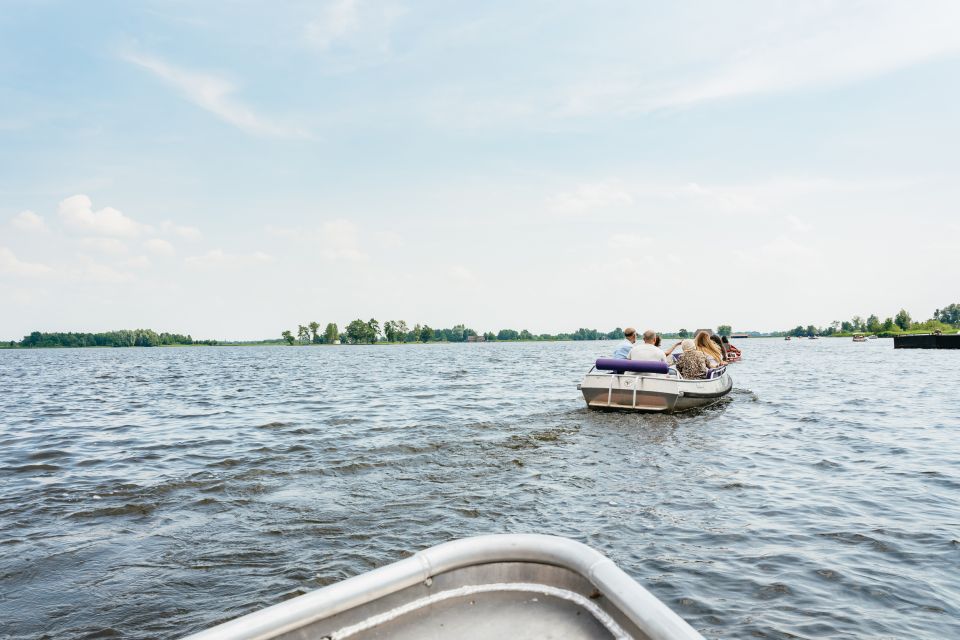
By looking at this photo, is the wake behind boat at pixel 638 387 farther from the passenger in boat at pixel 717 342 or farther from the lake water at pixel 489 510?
the passenger in boat at pixel 717 342

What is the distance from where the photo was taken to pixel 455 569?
2.84 metres

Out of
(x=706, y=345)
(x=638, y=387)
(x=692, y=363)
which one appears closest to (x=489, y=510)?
(x=638, y=387)

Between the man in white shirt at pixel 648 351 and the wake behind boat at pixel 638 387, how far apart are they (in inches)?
10.1

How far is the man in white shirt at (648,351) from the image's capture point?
16.5 metres

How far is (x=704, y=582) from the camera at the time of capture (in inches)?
223

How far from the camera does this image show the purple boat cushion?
53.5 feet

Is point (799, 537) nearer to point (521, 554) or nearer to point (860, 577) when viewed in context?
point (860, 577)

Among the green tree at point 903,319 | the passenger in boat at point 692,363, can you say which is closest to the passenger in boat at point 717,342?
the passenger in boat at point 692,363

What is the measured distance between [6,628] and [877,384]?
34117 millimetres

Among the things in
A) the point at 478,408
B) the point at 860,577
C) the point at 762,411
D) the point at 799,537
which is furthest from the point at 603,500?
the point at 762,411

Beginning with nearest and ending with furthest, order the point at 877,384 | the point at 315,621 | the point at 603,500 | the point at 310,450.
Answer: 1. the point at 315,621
2. the point at 603,500
3. the point at 310,450
4. the point at 877,384

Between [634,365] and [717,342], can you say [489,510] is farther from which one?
[717,342]

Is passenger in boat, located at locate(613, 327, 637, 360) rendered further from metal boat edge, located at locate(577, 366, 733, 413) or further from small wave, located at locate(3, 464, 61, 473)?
small wave, located at locate(3, 464, 61, 473)

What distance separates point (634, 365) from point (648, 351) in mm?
595
